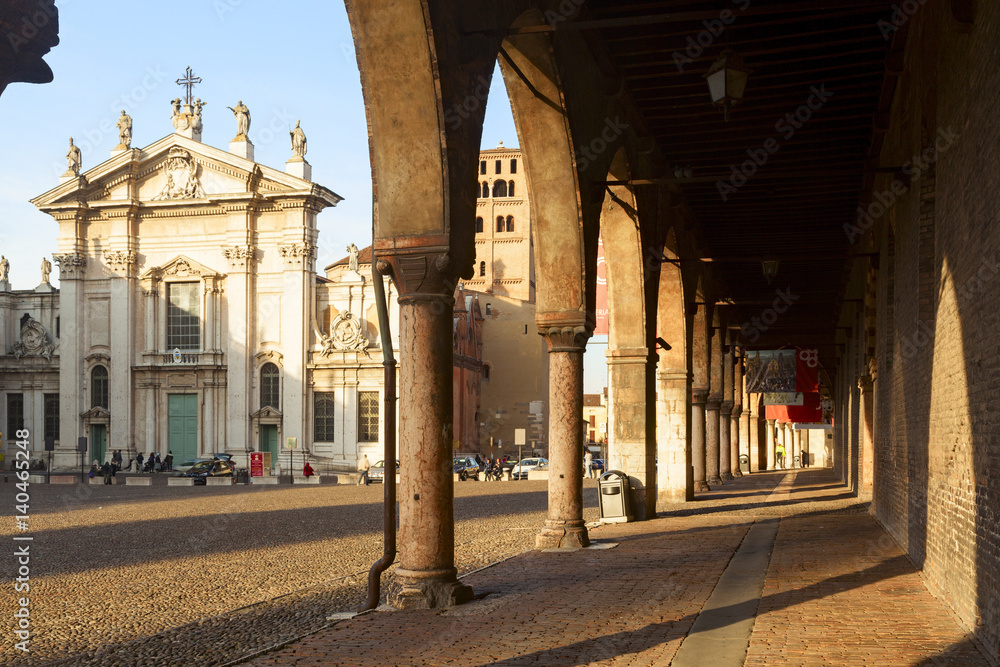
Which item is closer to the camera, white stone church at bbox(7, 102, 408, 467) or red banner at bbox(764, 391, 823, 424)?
red banner at bbox(764, 391, 823, 424)

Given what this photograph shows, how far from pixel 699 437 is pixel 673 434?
4.33 m

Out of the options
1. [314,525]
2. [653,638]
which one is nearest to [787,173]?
[653,638]

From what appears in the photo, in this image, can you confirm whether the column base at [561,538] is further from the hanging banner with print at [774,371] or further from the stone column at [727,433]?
the hanging banner with print at [774,371]

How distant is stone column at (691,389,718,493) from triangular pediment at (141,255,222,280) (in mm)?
31293

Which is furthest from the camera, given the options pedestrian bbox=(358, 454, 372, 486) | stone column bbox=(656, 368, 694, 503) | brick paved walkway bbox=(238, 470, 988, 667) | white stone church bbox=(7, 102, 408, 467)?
white stone church bbox=(7, 102, 408, 467)

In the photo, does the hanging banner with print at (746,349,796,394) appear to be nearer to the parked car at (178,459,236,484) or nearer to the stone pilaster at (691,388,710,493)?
the stone pilaster at (691,388,710,493)

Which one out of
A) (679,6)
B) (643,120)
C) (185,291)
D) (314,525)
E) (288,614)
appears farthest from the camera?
(185,291)

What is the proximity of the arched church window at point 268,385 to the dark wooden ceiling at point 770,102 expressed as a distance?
3145cm

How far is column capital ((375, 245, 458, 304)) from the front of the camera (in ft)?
28.2

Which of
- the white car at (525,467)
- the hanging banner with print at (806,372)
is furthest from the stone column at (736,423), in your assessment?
the white car at (525,467)

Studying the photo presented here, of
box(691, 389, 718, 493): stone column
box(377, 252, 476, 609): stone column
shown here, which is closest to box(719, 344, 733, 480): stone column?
box(691, 389, 718, 493): stone column

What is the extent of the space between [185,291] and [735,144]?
40.7 meters

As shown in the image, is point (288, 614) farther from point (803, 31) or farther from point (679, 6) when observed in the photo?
point (803, 31)

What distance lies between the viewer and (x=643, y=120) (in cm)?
1555
